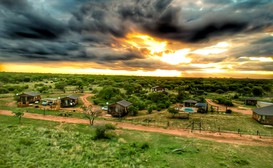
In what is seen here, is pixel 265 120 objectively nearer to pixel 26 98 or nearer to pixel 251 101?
pixel 251 101

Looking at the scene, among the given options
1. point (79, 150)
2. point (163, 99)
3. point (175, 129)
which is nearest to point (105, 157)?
point (79, 150)

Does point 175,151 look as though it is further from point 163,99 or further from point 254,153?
point 163,99

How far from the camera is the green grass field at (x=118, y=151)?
1889cm

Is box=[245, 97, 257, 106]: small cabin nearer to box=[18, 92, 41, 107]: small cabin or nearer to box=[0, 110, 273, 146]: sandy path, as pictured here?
box=[0, 110, 273, 146]: sandy path

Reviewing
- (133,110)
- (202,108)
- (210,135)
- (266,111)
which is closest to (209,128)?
(210,135)

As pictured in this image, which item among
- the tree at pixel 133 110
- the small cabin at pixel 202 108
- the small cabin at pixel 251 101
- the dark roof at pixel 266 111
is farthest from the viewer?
the small cabin at pixel 251 101

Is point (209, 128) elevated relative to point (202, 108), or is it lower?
lower

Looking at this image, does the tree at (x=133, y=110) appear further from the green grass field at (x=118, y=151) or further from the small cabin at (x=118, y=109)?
the green grass field at (x=118, y=151)

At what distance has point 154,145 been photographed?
931 inches

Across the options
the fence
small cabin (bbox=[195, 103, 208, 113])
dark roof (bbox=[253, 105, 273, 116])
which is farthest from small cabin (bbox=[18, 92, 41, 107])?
dark roof (bbox=[253, 105, 273, 116])

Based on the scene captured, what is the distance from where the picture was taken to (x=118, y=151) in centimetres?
2153

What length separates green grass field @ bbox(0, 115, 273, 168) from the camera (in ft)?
62.0

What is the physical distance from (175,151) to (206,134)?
955 cm

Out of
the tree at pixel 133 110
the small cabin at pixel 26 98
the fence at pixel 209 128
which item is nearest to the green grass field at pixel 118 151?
the fence at pixel 209 128
